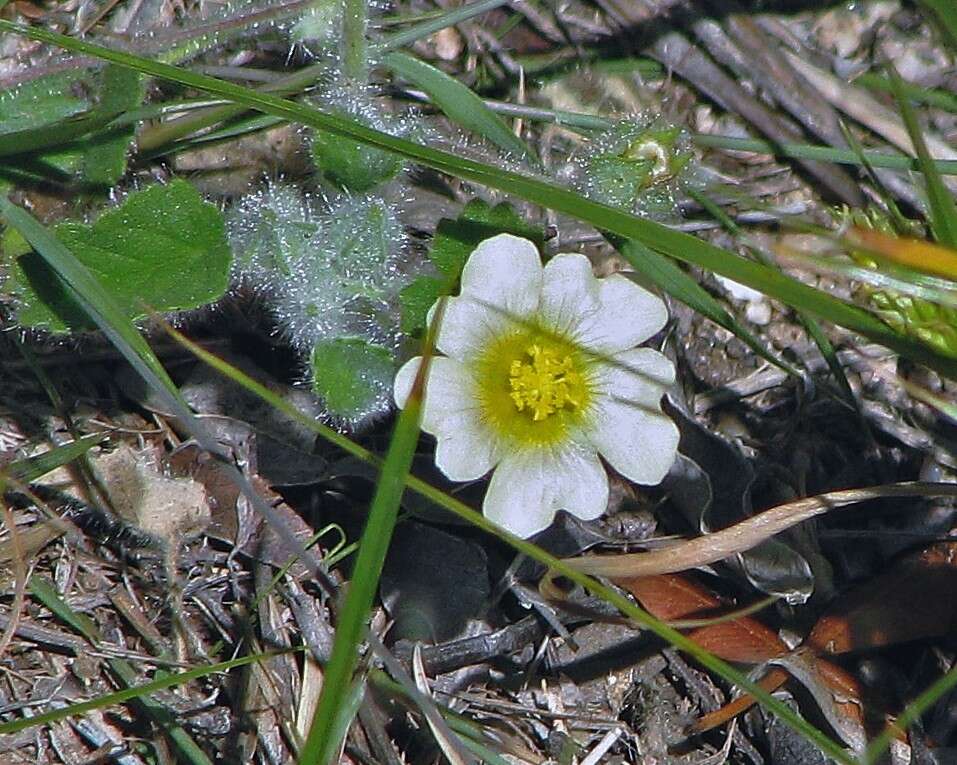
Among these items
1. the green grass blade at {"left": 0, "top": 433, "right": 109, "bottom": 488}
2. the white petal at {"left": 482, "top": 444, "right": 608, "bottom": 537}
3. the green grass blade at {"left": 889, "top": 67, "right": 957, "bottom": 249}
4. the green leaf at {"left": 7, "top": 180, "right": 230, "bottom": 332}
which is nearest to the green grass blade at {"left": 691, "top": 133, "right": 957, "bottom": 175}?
the green grass blade at {"left": 889, "top": 67, "right": 957, "bottom": 249}

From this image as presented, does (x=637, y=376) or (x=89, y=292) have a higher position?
(x=89, y=292)

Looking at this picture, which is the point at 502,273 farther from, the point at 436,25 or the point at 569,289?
the point at 436,25

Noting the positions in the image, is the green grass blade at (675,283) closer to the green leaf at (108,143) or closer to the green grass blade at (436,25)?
the green grass blade at (436,25)

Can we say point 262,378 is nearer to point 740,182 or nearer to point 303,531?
point 303,531

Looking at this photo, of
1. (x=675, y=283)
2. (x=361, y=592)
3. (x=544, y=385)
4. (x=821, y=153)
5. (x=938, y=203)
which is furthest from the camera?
(x=821, y=153)

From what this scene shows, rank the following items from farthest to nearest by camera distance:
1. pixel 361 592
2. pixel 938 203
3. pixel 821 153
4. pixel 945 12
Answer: pixel 821 153, pixel 938 203, pixel 945 12, pixel 361 592

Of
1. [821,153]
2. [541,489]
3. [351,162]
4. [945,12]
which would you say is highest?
[945,12]

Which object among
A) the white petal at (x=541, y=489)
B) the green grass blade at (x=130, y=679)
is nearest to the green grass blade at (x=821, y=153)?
the white petal at (x=541, y=489)

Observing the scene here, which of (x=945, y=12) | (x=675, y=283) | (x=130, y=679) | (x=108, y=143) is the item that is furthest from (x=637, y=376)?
(x=130, y=679)

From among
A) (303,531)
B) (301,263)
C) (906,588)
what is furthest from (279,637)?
(906,588)
